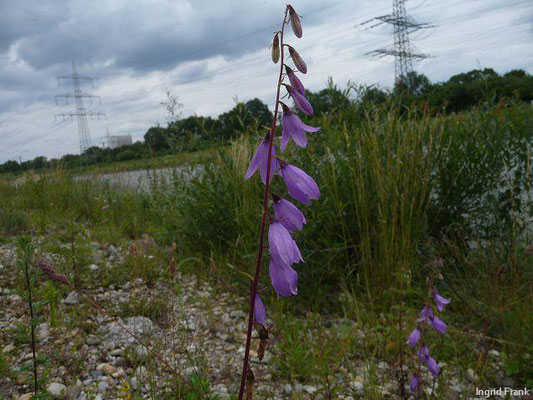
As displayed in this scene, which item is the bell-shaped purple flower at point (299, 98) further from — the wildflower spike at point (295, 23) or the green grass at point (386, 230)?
the green grass at point (386, 230)

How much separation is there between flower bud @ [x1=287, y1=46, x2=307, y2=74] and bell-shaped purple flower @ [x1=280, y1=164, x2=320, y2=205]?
0.84ft

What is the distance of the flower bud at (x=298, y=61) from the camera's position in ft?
3.66

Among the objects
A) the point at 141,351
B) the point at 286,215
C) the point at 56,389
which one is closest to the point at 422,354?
the point at 286,215

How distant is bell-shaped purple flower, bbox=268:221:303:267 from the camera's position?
1078 mm

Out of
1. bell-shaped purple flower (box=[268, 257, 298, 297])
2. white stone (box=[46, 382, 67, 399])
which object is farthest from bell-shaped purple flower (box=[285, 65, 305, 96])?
white stone (box=[46, 382, 67, 399])

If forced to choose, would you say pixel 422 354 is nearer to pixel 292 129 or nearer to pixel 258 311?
pixel 258 311

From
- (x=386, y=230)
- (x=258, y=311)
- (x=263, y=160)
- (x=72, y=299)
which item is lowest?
(x=72, y=299)

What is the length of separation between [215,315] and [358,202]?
1.48m

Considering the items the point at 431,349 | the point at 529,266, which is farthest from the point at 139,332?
the point at 529,266

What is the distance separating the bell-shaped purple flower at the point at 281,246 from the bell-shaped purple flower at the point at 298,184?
0.10 m

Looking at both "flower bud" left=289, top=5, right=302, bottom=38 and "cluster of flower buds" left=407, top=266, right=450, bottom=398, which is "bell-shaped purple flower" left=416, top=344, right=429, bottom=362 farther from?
"flower bud" left=289, top=5, right=302, bottom=38

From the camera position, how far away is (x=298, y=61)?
3.69 ft

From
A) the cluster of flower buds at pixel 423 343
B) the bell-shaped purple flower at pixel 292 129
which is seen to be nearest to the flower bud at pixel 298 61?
the bell-shaped purple flower at pixel 292 129

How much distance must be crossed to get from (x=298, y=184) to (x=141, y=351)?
1.88 metres
